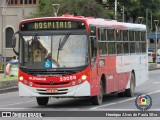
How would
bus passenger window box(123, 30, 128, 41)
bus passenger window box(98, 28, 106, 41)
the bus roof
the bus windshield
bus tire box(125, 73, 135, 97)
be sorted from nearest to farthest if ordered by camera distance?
the bus windshield, the bus roof, bus passenger window box(98, 28, 106, 41), bus passenger window box(123, 30, 128, 41), bus tire box(125, 73, 135, 97)

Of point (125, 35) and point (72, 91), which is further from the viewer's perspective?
point (125, 35)

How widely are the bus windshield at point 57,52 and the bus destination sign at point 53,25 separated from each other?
0.99ft

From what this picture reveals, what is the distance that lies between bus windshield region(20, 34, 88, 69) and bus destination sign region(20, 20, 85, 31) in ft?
0.99

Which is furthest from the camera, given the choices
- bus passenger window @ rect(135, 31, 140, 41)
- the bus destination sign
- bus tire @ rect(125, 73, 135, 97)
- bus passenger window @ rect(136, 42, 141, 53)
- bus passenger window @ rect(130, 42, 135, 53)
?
bus passenger window @ rect(136, 42, 141, 53)

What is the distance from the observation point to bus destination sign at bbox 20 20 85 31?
61.1ft

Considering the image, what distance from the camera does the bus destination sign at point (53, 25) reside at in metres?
18.6

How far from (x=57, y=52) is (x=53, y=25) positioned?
3.03 ft

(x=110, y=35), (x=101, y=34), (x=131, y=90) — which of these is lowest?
(x=131, y=90)

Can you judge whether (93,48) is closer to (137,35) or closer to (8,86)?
(137,35)

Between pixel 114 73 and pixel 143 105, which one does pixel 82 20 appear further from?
pixel 143 105

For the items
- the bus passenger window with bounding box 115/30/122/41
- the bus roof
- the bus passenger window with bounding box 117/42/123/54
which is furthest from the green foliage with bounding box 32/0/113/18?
the bus passenger window with bounding box 115/30/122/41

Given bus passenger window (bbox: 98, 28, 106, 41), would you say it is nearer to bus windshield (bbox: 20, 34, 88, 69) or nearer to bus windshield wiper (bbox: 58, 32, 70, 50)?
bus windshield (bbox: 20, 34, 88, 69)

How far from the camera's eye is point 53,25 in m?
18.7

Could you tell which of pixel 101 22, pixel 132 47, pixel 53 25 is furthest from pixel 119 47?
pixel 53 25
